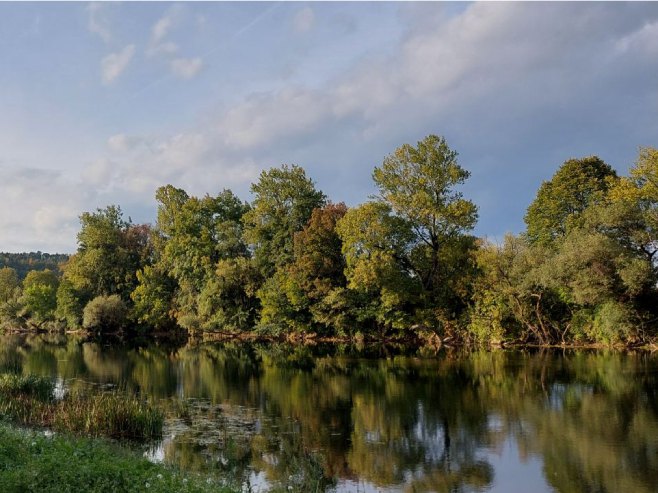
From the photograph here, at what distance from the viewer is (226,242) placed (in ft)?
217

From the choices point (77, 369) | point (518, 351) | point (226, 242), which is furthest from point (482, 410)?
point (226, 242)

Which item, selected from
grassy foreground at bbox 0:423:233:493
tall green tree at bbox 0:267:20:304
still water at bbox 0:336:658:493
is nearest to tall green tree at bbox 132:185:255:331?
still water at bbox 0:336:658:493

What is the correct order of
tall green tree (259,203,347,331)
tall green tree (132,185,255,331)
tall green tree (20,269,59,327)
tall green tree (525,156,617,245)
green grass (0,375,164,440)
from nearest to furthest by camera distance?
green grass (0,375,164,440) < tall green tree (525,156,617,245) < tall green tree (259,203,347,331) < tall green tree (132,185,255,331) < tall green tree (20,269,59,327)

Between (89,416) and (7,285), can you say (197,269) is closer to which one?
(7,285)

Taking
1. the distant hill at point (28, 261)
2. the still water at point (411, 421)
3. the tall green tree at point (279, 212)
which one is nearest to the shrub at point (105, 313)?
the tall green tree at point (279, 212)

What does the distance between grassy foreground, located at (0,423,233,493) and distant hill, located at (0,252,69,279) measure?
14180cm

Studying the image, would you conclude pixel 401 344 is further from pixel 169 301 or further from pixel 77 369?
pixel 169 301

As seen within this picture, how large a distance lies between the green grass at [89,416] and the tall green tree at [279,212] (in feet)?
132

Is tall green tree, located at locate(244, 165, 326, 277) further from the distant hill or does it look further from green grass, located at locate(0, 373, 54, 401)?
the distant hill

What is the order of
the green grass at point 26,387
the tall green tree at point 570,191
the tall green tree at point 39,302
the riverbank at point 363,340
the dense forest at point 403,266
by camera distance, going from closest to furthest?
the green grass at point 26,387 → the dense forest at point 403,266 → the riverbank at point 363,340 → the tall green tree at point 570,191 → the tall green tree at point 39,302

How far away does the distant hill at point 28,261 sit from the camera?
147 metres

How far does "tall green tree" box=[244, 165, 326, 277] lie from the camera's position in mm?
59750

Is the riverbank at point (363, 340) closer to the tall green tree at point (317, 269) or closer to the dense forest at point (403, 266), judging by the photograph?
the dense forest at point (403, 266)

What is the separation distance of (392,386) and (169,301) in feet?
167
